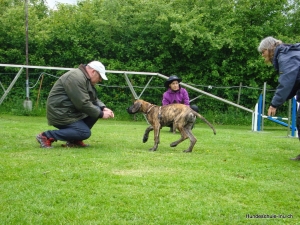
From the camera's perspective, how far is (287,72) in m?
6.25

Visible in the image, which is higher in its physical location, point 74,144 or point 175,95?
point 175,95

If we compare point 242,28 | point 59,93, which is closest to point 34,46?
point 242,28

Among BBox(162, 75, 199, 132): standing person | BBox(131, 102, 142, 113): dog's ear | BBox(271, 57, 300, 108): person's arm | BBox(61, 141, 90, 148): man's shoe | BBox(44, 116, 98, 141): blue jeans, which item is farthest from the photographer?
BBox(162, 75, 199, 132): standing person

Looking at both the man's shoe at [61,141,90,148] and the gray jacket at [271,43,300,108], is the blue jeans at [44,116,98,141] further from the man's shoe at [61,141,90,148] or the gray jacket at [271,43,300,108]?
the gray jacket at [271,43,300,108]

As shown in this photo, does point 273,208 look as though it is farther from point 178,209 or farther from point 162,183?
point 162,183

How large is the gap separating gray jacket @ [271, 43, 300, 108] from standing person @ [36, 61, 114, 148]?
301 cm

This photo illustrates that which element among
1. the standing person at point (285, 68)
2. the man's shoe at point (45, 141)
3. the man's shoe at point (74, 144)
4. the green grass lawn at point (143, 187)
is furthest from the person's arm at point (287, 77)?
the man's shoe at point (45, 141)

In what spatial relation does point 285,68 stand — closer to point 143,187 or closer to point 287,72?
point 287,72

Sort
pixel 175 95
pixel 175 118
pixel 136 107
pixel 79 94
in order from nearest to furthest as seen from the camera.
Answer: pixel 79 94
pixel 175 118
pixel 136 107
pixel 175 95

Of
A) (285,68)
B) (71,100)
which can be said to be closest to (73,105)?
(71,100)

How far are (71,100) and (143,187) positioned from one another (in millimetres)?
3198

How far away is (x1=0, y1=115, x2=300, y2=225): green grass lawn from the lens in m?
3.72

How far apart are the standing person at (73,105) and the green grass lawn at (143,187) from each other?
0.34 meters

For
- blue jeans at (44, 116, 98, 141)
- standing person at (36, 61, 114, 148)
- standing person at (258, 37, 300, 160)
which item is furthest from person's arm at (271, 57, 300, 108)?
blue jeans at (44, 116, 98, 141)
